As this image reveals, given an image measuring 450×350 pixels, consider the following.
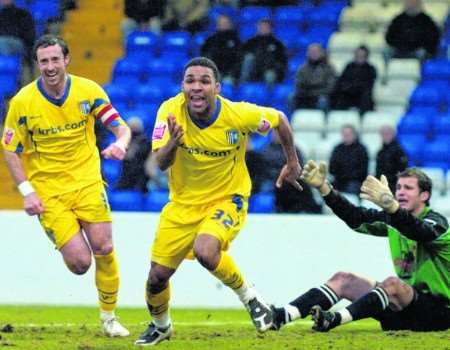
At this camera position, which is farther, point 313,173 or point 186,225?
point 186,225

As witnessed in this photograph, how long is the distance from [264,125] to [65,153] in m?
1.75

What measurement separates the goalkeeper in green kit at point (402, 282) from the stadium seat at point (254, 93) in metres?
8.07

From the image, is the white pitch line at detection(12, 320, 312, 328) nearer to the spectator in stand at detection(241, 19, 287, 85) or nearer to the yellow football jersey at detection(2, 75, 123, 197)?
the yellow football jersey at detection(2, 75, 123, 197)

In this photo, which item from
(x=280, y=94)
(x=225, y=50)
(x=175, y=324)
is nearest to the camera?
(x=175, y=324)

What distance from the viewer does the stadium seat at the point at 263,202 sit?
1781 centimetres

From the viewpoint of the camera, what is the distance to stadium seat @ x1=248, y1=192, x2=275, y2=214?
17812 millimetres

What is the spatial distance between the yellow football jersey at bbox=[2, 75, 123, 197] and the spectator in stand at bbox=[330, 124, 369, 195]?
615 centimetres

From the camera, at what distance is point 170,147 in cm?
1061

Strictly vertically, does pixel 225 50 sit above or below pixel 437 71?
above

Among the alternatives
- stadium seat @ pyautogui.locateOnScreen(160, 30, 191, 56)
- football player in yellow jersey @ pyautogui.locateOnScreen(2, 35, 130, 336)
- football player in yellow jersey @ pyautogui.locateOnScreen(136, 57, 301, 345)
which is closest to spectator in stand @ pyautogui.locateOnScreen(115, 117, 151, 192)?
stadium seat @ pyautogui.locateOnScreen(160, 30, 191, 56)

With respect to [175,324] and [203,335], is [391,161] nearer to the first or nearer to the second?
[175,324]

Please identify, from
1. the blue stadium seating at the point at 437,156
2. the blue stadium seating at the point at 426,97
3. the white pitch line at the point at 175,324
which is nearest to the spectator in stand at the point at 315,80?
the blue stadium seating at the point at 426,97

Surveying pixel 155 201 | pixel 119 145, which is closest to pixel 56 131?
pixel 119 145

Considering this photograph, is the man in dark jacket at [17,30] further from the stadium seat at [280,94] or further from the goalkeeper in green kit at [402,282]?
the goalkeeper in green kit at [402,282]
